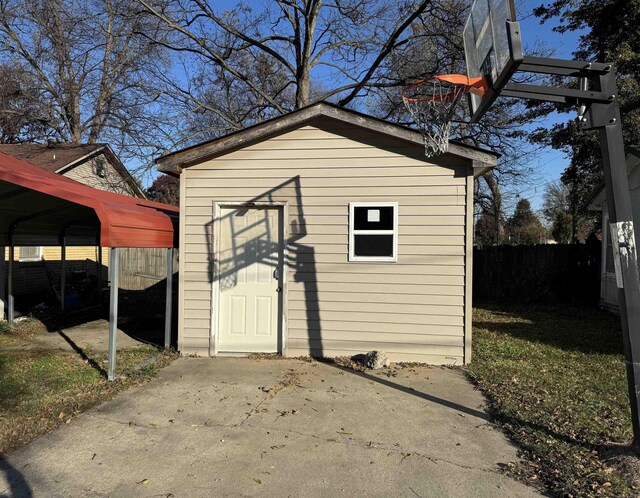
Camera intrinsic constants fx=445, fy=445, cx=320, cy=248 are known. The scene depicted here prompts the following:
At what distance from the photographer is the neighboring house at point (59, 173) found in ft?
49.5

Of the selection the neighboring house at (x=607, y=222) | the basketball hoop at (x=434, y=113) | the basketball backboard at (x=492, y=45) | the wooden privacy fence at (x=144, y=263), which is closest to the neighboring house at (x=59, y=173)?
the wooden privacy fence at (x=144, y=263)

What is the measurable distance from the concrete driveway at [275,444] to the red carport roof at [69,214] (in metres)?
2.04

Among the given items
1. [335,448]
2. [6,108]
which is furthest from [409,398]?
[6,108]

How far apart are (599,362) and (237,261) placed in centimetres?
574

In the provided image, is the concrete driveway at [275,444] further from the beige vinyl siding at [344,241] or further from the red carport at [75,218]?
the red carport at [75,218]

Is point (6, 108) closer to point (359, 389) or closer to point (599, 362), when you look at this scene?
point (359, 389)

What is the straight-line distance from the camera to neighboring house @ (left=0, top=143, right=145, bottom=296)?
49.5 ft

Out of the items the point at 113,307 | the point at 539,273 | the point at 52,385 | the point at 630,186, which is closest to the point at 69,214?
the point at 113,307

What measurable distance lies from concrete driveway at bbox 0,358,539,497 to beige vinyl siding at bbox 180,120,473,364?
96 cm

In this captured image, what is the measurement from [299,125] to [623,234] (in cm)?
455

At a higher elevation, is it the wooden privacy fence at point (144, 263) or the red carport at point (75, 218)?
the red carport at point (75, 218)

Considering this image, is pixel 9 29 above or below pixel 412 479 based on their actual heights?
above

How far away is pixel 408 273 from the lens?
657 centimetres

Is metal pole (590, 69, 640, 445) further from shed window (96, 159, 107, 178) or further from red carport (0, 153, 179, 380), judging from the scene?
shed window (96, 159, 107, 178)
